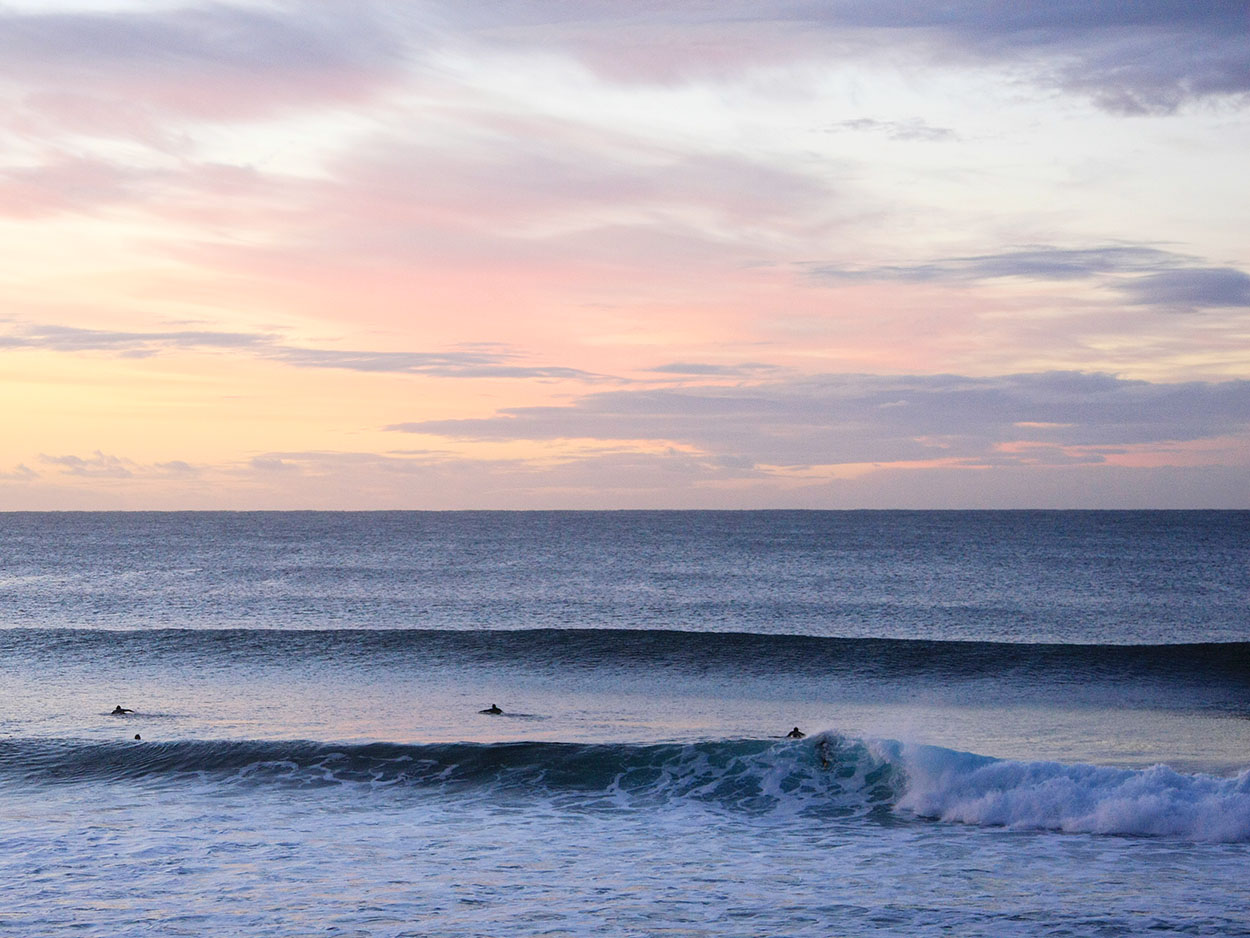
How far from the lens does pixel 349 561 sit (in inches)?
3009

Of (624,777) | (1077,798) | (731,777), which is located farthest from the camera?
(624,777)

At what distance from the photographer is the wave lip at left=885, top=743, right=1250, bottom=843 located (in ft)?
43.4

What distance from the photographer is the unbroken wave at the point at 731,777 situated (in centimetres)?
1373

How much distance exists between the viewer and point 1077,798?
1405 cm

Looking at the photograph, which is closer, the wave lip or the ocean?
the ocean

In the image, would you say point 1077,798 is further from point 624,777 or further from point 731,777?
point 624,777

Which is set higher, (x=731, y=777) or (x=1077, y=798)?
(x=1077, y=798)

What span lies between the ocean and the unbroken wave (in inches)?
2.3

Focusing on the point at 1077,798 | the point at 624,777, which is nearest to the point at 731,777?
the point at 624,777

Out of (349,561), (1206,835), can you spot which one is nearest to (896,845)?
(1206,835)

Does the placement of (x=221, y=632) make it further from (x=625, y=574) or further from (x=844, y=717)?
(x=625, y=574)

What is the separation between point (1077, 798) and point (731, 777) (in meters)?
5.13

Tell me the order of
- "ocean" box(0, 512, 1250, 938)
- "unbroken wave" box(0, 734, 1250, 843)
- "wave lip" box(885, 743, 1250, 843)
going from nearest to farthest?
"ocean" box(0, 512, 1250, 938), "wave lip" box(885, 743, 1250, 843), "unbroken wave" box(0, 734, 1250, 843)

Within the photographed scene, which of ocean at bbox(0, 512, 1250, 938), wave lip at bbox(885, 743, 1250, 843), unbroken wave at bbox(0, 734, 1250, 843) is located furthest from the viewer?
unbroken wave at bbox(0, 734, 1250, 843)
